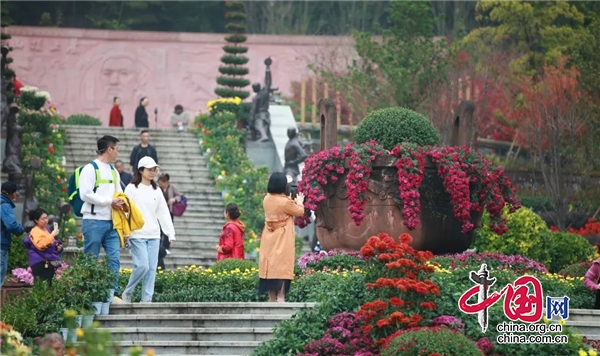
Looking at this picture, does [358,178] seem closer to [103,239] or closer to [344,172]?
[344,172]

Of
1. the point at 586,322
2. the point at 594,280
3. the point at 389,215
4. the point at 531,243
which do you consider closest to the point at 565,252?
the point at 531,243

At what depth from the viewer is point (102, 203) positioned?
573 inches

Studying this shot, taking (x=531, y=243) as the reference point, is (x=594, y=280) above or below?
above

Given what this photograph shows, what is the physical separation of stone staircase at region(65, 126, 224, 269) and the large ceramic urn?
614cm

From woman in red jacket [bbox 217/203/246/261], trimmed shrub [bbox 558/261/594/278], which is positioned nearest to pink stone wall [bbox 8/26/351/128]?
woman in red jacket [bbox 217/203/246/261]

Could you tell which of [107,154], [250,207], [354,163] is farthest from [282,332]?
[250,207]

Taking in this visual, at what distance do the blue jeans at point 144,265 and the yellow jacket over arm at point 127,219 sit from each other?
16 centimetres

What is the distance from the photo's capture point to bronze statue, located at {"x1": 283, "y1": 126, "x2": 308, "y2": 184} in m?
26.9

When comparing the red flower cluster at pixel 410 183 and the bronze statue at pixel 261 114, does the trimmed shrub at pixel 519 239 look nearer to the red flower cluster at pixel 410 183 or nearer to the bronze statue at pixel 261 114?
the red flower cluster at pixel 410 183

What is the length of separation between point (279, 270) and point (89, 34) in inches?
1223

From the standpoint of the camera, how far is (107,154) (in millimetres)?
14844

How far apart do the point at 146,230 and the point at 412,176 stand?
11.7 feet

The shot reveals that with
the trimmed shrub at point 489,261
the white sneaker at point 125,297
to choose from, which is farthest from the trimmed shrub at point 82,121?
the white sneaker at point 125,297

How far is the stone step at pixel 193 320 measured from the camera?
13.9m
